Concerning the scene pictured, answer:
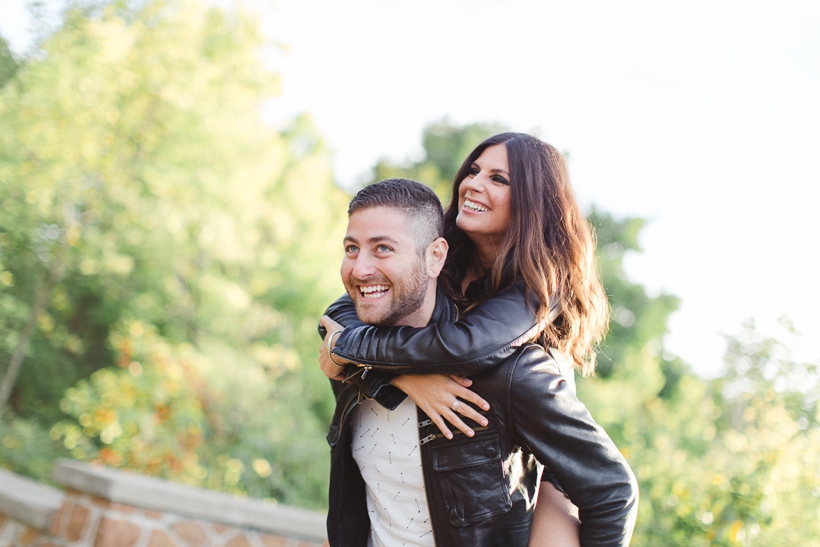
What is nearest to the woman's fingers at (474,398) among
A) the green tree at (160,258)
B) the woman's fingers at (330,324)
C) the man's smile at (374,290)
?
the man's smile at (374,290)

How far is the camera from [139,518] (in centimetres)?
384

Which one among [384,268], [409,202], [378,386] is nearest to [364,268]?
→ [384,268]

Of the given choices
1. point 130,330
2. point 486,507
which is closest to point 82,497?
point 486,507

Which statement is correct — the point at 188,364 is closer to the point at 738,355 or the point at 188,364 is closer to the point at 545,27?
the point at 545,27

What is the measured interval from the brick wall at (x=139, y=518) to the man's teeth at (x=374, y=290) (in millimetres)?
2714

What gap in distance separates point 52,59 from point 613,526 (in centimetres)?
846

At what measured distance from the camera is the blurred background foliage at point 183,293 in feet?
20.0

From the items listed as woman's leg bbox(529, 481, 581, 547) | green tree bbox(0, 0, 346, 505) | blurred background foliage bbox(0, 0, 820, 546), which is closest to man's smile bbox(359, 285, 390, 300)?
woman's leg bbox(529, 481, 581, 547)

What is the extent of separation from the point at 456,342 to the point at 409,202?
501 mm

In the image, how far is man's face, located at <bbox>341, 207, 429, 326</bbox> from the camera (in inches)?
74.7

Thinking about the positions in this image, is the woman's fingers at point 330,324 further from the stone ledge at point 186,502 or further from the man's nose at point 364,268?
the stone ledge at point 186,502

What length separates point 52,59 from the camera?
25.1 ft

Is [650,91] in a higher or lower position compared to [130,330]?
higher

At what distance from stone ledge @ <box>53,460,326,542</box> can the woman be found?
233 cm
